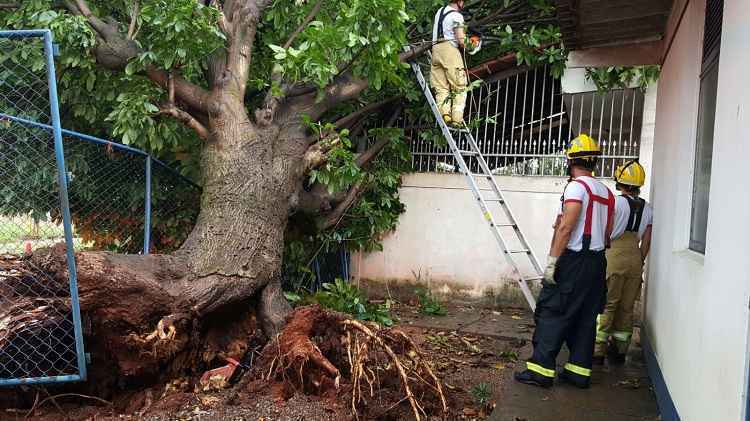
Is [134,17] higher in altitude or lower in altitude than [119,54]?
higher

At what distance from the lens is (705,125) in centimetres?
343

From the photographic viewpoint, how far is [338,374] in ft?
12.8

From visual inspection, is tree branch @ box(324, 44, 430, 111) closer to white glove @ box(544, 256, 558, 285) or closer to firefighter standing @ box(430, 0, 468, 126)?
firefighter standing @ box(430, 0, 468, 126)

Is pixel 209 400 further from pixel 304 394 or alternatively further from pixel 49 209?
pixel 49 209

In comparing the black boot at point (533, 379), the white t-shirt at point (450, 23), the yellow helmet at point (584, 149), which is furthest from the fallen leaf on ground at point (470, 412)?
the white t-shirt at point (450, 23)

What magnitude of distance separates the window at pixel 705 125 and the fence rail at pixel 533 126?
3534mm

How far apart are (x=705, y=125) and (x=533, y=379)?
6.85 feet

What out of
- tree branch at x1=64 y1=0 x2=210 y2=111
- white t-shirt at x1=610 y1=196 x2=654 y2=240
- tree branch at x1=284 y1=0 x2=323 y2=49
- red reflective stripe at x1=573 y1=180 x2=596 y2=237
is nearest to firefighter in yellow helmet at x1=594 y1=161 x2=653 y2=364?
white t-shirt at x1=610 y1=196 x2=654 y2=240

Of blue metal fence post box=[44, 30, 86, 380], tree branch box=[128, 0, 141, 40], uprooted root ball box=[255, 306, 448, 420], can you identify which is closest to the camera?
blue metal fence post box=[44, 30, 86, 380]

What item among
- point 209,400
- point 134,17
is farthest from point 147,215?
point 209,400

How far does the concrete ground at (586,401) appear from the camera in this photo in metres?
3.71

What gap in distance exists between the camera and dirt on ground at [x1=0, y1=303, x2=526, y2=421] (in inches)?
146

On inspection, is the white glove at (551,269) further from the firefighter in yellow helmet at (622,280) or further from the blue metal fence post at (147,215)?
the blue metal fence post at (147,215)

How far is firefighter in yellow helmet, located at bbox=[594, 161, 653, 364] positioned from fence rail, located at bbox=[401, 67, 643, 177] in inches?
81.9
